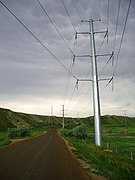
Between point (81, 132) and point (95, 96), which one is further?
point (81, 132)

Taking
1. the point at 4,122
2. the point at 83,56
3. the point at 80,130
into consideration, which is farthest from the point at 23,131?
the point at 4,122

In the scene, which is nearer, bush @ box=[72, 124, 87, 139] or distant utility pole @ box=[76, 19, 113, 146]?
distant utility pole @ box=[76, 19, 113, 146]

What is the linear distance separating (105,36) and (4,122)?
143264 mm

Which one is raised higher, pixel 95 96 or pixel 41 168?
pixel 95 96

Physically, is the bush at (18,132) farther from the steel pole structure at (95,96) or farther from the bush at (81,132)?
the steel pole structure at (95,96)

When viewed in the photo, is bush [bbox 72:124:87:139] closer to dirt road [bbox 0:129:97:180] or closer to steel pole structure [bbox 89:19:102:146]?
steel pole structure [bbox 89:19:102:146]

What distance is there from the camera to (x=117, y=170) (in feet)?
38.6

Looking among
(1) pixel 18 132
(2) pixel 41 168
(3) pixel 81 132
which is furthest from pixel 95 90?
(1) pixel 18 132

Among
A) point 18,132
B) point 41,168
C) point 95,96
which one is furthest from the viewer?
point 18,132

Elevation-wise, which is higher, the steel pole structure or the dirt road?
the steel pole structure

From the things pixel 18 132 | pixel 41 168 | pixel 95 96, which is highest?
pixel 95 96

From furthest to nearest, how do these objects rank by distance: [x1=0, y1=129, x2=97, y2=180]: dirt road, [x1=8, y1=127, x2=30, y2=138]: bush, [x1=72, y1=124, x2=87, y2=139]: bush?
[x1=8, y1=127, x2=30, y2=138]: bush, [x1=72, y1=124, x2=87, y2=139]: bush, [x1=0, y1=129, x2=97, y2=180]: dirt road

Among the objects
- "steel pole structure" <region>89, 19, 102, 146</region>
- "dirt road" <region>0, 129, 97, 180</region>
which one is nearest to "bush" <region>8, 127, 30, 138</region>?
"dirt road" <region>0, 129, 97, 180</region>

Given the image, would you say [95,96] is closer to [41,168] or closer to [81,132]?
[41,168]
